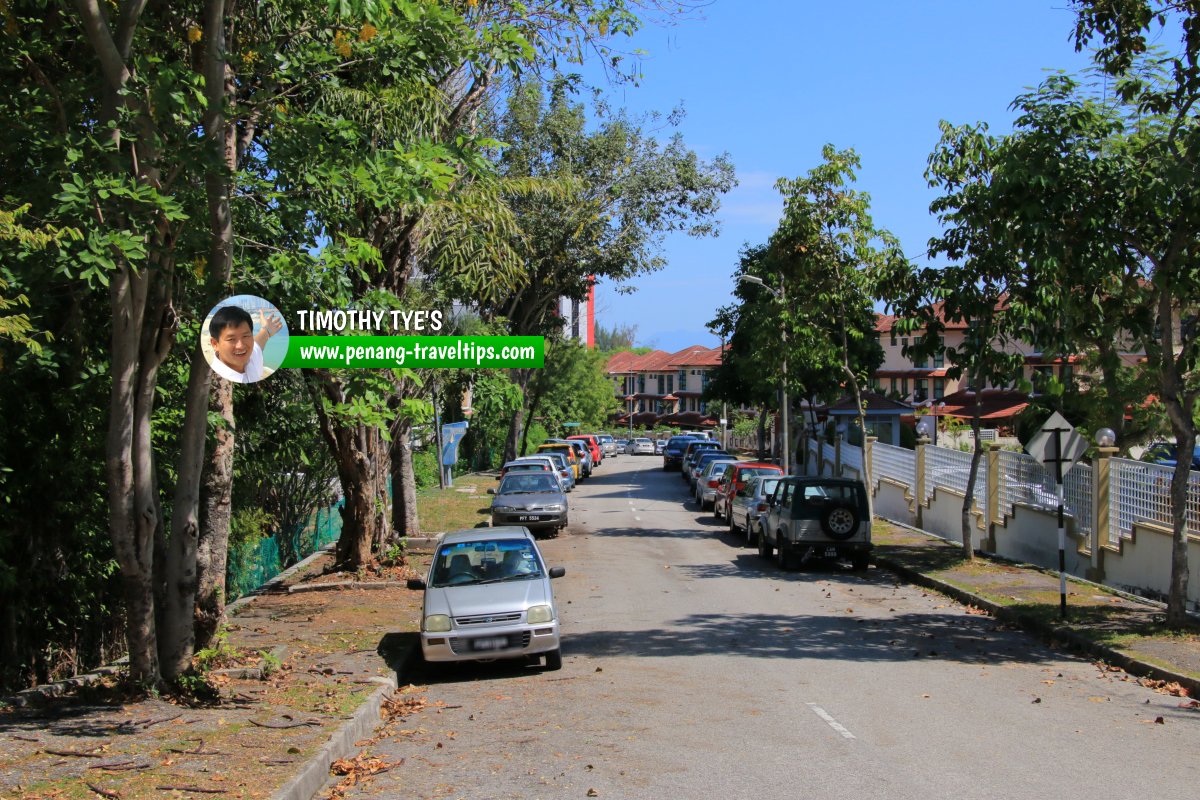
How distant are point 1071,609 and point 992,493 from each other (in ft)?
26.5

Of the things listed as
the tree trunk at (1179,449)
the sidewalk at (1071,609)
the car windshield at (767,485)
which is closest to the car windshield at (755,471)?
the car windshield at (767,485)

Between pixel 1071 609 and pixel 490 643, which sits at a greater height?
pixel 490 643

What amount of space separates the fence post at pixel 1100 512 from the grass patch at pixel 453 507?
14.2 metres

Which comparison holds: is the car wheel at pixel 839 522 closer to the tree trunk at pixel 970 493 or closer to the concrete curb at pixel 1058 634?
the concrete curb at pixel 1058 634

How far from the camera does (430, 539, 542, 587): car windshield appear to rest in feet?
42.1

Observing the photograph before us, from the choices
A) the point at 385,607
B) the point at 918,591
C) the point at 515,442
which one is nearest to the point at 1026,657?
the point at 918,591

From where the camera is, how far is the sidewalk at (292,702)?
296 inches

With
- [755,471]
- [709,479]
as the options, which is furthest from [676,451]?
[755,471]

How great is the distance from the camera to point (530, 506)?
27188 millimetres

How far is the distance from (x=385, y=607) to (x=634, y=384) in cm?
11360

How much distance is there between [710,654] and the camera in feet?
41.8

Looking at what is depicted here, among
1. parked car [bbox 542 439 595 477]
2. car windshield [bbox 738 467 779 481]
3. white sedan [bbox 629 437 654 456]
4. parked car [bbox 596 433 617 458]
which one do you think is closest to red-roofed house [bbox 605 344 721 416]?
white sedan [bbox 629 437 654 456]

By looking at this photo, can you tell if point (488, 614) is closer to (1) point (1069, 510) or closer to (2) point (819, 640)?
(2) point (819, 640)

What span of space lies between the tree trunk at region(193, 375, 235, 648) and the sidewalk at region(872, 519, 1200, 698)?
9.72 metres
